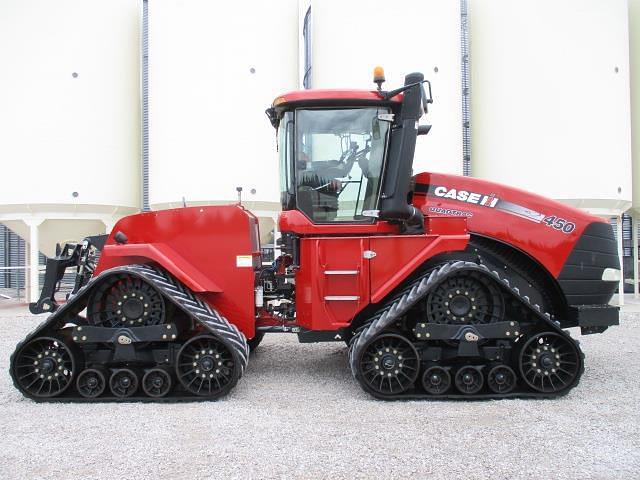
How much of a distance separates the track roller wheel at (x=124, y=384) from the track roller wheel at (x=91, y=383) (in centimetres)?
8

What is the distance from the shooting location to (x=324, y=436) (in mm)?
3539

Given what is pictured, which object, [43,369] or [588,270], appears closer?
[43,369]

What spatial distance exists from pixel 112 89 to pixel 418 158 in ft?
21.3

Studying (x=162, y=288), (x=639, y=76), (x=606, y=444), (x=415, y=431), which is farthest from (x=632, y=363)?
(x=639, y=76)

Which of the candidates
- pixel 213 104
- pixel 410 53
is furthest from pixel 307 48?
pixel 213 104

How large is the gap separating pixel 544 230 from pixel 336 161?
2003mm

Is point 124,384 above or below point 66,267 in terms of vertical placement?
below

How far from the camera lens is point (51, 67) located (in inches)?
423

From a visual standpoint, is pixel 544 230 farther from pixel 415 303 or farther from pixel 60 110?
pixel 60 110

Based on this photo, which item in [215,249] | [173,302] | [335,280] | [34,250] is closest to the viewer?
[173,302]

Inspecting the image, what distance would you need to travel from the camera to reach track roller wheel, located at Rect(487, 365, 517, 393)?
4.43 meters

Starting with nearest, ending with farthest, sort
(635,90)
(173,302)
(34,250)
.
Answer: (173,302)
(34,250)
(635,90)

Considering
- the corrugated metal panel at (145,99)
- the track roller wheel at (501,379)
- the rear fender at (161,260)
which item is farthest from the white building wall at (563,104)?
the rear fender at (161,260)

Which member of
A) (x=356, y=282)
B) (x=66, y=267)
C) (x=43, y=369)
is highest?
(x=66, y=267)
